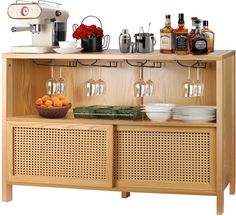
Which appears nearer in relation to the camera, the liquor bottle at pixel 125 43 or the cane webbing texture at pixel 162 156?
the cane webbing texture at pixel 162 156

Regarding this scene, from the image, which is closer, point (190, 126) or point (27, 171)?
point (190, 126)

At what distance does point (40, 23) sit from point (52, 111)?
0.80 metres

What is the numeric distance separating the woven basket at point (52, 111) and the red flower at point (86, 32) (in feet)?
2.15

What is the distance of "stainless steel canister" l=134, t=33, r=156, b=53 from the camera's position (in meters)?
7.48

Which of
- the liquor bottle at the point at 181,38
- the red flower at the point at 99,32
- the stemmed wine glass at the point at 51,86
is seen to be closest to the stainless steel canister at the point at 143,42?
the liquor bottle at the point at 181,38

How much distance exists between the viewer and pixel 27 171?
7.62 m

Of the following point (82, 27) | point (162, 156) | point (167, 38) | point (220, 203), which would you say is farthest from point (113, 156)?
point (82, 27)

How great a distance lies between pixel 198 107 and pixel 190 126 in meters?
0.25

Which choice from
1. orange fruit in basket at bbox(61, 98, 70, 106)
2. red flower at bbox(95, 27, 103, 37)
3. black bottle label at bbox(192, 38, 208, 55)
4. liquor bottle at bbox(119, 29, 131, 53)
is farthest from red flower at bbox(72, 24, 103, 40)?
black bottle label at bbox(192, 38, 208, 55)

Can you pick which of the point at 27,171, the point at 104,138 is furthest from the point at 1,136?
the point at 104,138

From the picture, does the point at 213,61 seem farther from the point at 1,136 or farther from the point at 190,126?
the point at 1,136

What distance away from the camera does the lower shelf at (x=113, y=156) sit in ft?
23.6

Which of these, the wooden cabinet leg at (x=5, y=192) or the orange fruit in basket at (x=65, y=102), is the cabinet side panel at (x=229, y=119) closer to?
the orange fruit in basket at (x=65, y=102)

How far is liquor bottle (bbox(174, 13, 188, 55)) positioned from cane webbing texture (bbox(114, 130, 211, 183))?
70cm
